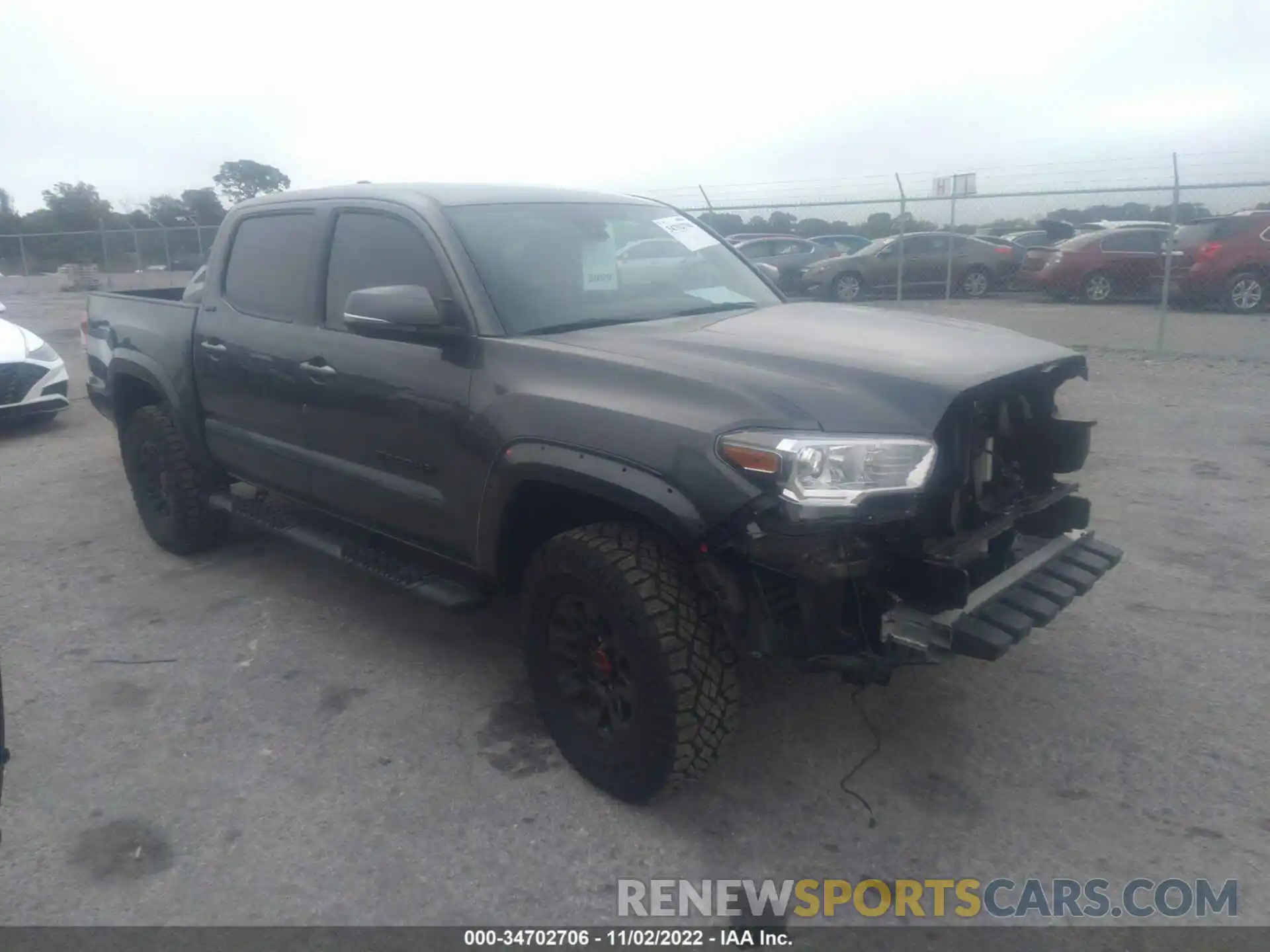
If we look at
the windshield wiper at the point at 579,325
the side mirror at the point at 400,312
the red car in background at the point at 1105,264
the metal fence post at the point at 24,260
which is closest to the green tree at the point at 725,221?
the red car in background at the point at 1105,264

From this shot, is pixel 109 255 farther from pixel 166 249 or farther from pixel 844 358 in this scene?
pixel 844 358

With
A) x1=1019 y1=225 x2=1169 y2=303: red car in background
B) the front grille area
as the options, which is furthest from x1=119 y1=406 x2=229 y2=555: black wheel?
x1=1019 y1=225 x2=1169 y2=303: red car in background

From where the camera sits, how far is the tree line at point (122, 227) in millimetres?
27156

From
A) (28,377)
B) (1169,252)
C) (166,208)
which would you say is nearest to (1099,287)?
(1169,252)

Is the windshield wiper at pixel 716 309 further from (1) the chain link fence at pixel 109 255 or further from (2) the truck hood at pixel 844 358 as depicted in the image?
(1) the chain link fence at pixel 109 255

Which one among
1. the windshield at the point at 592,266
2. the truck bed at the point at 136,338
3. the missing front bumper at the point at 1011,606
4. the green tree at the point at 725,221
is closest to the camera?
the missing front bumper at the point at 1011,606

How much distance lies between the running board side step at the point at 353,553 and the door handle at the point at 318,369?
2.37ft

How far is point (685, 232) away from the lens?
4414 mm

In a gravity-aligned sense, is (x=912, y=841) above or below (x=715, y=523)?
below

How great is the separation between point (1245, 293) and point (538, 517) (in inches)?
546

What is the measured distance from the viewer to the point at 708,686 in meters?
2.83

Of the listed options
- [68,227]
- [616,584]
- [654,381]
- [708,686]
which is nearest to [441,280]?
[654,381]
